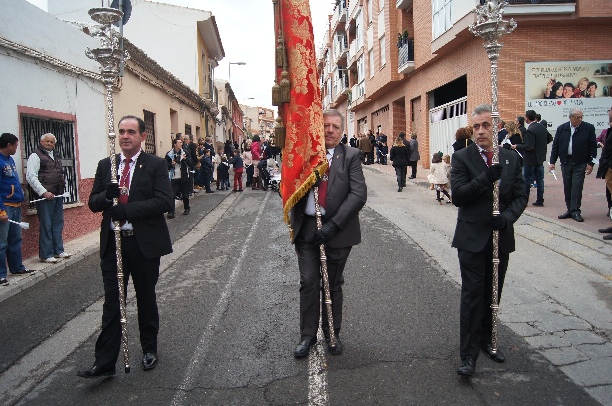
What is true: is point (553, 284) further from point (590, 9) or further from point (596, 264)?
point (590, 9)

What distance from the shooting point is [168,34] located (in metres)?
26.1

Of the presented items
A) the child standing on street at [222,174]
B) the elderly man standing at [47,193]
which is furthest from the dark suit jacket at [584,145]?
the child standing on street at [222,174]

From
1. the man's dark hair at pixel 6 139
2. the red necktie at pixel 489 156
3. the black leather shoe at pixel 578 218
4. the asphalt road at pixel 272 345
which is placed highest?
the man's dark hair at pixel 6 139

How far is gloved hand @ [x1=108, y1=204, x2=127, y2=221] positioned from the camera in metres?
3.94

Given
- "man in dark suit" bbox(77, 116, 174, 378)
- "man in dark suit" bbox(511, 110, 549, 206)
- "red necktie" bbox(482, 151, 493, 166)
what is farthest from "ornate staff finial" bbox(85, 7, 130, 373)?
"man in dark suit" bbox(511, 110, 549, 206)

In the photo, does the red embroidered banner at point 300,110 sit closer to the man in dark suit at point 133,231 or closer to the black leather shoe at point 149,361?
the man in dark suit at point 133,231

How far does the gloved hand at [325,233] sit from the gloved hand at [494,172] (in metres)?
1.24

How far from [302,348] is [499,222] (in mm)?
1858

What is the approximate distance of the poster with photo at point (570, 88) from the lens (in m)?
16.0

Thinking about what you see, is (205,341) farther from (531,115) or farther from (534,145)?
(531,115)

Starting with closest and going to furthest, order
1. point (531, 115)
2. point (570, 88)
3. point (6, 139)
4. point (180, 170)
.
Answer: point (6, 139) → point (531, 115) → point (180, 170) → point (570, 88)

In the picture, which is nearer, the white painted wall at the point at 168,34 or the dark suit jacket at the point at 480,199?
the dark suit jacket at the point at 480,199

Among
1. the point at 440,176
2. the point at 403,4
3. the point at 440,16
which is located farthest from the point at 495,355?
the point at 403,4

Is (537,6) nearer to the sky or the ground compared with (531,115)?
nearer to the sky
